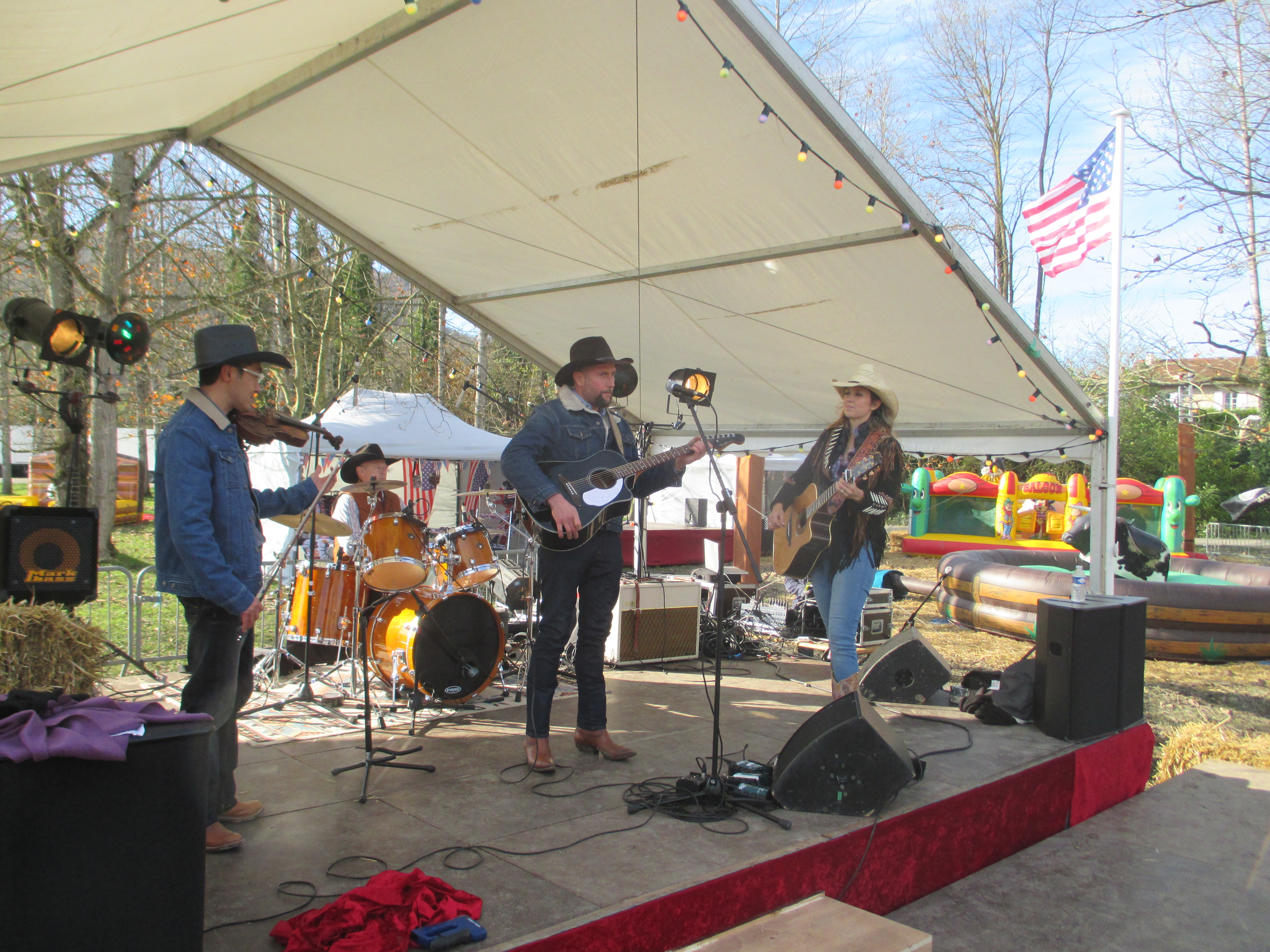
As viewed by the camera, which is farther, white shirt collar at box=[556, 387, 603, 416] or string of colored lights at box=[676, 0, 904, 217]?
white shirt collar at box=[556, 387, 603, 416]

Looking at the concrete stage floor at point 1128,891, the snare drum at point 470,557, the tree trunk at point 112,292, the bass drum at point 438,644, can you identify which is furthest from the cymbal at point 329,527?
the tree trunk at point 112,292

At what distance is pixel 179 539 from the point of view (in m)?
2.77

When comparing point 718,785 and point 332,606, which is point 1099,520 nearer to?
point 718,785

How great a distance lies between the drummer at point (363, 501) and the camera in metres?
5.66

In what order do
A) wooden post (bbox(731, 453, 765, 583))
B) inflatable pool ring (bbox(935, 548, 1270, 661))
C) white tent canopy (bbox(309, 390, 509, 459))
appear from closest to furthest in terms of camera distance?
inflatable pool ring (bbox(935, 548, 1270, 661)), white tent canopy (bbox(309, 390, 509, 459)), wooden post (bbox(731, 453, 765, 583))

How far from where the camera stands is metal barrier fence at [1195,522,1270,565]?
18.5m

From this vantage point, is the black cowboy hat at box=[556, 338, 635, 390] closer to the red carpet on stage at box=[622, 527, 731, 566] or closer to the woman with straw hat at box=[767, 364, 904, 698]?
the woman with straw hat at box=[767, 364, 904, 698]

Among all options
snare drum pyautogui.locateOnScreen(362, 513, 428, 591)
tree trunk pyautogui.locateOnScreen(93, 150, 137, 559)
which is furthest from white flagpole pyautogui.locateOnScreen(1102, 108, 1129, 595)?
tree trunk pyautogui.locateOnScreen(93, 150, 137, 559)

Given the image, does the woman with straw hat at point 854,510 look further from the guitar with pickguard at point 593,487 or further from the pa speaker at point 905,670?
the guitar with pickguard at point 593,487

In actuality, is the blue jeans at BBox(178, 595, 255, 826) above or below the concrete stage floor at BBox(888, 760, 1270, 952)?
above

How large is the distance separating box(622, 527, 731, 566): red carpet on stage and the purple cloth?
12.7m

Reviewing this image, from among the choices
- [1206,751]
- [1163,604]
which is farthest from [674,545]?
[1206,751]

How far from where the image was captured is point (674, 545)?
1556 cm

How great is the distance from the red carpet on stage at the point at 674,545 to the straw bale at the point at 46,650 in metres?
11.7
